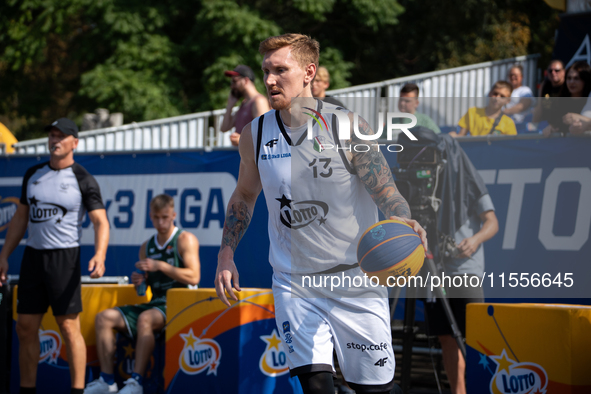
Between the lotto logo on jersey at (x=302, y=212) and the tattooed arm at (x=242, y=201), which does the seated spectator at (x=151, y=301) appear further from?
the lotto logo on jersey at (x=302, y=212)

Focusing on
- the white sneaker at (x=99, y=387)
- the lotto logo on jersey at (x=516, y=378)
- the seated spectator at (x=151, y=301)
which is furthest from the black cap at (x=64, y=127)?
the lotto logo on jersey at (x=516, y=378)

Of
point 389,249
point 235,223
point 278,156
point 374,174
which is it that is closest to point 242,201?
point 235,223

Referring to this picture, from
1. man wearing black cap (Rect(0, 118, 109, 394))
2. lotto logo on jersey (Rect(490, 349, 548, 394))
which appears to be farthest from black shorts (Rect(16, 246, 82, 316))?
lotto logo on jersey (Rect(490, 349, 548, 394))

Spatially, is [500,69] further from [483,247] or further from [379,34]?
[379,34]

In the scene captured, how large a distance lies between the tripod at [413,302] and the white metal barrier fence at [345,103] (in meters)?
4.17

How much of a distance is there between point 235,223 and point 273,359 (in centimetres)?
191

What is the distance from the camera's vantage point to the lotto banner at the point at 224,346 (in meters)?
5.25

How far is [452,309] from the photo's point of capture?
5.47m

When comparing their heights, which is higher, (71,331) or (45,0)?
(45,0)

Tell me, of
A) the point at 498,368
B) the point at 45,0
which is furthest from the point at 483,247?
the point at 45,0

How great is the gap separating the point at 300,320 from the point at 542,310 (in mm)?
2035

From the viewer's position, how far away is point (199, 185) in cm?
714

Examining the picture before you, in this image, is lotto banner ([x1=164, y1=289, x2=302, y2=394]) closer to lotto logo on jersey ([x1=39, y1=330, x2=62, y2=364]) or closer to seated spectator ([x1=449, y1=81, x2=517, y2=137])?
lotto logo on jersey ([x1=39, y1=330, x2=62, y2=364])

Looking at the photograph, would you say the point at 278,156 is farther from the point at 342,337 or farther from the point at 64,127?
the point at 64,127
